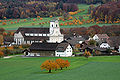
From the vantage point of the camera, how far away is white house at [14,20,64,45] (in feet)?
361

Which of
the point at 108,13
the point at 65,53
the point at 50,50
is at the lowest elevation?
the point at 65,53

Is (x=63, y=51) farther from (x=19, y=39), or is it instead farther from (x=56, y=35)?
(x=19, y=39)

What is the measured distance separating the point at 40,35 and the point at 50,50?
36.4 meters

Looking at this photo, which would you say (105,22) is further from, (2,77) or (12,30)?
(2,77)

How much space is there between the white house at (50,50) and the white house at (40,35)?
25.3 metres

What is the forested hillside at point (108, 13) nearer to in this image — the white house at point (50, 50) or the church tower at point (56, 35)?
the church tower at point (56, 35)

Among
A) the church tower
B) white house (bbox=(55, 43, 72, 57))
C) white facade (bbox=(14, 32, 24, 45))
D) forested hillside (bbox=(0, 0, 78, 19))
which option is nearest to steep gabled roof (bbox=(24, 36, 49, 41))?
white facade (bbox=(14, 32, 24, 45))

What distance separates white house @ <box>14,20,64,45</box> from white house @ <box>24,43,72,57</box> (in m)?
25.3

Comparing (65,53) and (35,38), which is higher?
(35,38)

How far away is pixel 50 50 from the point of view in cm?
8156

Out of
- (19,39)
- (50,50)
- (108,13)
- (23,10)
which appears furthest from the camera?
(23,10)

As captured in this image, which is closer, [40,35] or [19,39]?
[19,39]

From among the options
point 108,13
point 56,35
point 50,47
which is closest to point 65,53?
point 50,47

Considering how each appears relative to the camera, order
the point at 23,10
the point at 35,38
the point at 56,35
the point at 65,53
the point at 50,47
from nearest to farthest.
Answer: the point at 65,53
the point at 50,47
the point at 56,35
the point at 35,38
the point at 23,10
